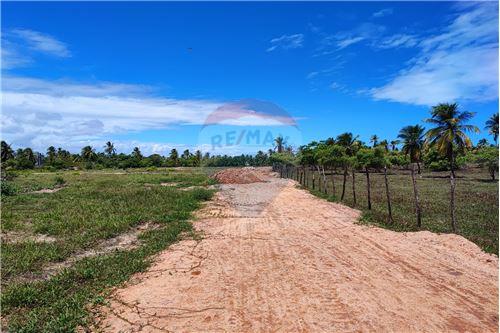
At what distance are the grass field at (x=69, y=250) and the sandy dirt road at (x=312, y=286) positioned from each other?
2.40 feet

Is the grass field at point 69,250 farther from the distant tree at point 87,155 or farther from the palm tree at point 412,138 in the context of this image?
the distant tree at point 87,155

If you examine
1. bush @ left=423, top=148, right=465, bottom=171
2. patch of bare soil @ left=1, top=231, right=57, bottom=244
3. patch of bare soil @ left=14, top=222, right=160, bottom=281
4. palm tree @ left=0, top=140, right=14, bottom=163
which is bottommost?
patch of bare soil @ left=14, top=222, right=160, bottom=281

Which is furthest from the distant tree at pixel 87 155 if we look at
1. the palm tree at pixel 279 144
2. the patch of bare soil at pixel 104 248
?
the patch of bare soil at pixel 104 248

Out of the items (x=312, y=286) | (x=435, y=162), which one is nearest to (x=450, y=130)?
(x=312, y=286)

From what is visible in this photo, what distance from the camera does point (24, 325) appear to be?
6.25m

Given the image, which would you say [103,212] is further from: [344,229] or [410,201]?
[410,201]

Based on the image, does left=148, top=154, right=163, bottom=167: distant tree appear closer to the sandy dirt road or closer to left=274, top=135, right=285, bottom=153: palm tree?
left=274, top=135, right=285, bottom=153: palm tree

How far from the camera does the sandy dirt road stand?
6.63 m

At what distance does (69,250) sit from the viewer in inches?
440

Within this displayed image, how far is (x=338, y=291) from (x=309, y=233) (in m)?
5.99

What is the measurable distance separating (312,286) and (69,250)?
7917 millimetres

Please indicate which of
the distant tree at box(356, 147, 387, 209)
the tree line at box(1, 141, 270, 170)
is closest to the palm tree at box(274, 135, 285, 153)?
the tree line at box(1, 141, 270, 170)

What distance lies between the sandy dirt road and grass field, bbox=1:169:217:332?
2.40ft

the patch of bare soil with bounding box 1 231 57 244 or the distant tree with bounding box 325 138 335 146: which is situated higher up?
the distant tree with bounding box 325 138 335 146
